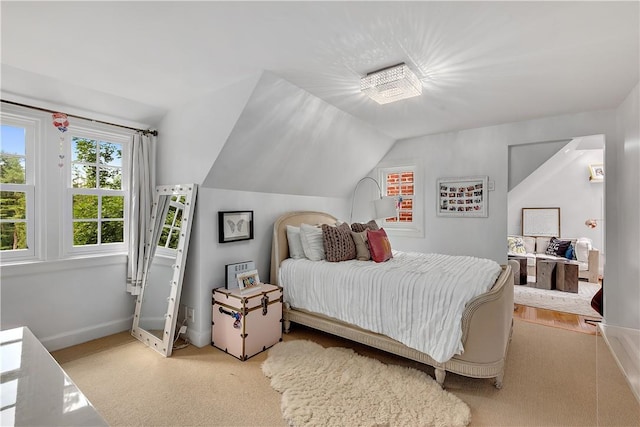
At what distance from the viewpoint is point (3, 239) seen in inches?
100.0

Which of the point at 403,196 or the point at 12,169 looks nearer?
the point at 12,169

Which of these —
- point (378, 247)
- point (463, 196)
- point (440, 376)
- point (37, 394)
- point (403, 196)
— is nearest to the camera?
point (37, 394)

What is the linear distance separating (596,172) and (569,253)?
2.01 meters

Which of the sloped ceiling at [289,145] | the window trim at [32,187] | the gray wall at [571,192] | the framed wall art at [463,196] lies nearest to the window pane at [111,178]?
the window trim at [32,187]

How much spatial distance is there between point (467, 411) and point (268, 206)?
8.54 feet

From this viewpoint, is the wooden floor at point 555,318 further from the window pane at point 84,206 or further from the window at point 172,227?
the window pane at point 84,206

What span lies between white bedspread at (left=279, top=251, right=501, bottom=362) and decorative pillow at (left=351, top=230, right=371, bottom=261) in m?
0.13

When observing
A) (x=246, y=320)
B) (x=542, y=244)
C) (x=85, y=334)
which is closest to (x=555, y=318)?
(x=542, y=244)

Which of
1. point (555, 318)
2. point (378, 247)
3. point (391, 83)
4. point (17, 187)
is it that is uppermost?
point (391, 83)

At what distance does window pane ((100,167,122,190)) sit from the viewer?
313 centimetres

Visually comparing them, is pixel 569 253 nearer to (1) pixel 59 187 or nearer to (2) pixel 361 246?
(2) pixel 361 246

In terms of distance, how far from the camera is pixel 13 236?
2.58 metres

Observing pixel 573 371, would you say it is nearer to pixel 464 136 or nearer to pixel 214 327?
pixel 464 136

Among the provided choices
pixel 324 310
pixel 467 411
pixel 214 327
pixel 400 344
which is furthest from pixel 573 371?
pixel 214 327
